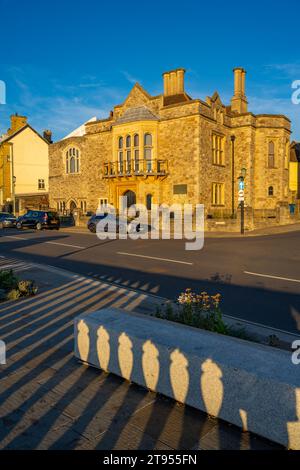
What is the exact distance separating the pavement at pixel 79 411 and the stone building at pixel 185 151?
26937mm

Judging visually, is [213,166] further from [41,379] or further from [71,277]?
[41,379]

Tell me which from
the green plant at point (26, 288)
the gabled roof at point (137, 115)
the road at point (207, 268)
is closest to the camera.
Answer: the road at point (207, 268)

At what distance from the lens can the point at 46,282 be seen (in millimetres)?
10250

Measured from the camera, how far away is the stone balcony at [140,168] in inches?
1281

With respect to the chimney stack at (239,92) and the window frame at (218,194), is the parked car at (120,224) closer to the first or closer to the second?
the window frame at (218,194)

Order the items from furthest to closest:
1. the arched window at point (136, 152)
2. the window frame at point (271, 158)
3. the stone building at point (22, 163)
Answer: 1. the stone building at point (22, 163)
2. the window frame at point (271, 158)
3. the arched window at point (136, 152)

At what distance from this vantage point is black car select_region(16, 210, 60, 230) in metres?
30.9

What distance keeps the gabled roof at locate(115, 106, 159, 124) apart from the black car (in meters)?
10.7

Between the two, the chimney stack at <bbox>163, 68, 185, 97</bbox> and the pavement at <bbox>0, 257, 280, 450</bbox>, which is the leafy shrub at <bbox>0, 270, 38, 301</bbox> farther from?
the chimney stack at <bbox>163, 68, 185, 97</bbox>

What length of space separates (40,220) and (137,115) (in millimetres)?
12423

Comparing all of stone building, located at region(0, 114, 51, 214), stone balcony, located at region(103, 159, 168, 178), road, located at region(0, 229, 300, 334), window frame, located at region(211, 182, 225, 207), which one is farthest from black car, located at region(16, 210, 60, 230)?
stone building, located at region(0, 114, 51, 214)

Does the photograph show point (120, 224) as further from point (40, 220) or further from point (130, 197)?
point (130, 197)

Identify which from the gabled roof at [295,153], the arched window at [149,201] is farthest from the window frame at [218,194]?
the gabled roof at [295,153]

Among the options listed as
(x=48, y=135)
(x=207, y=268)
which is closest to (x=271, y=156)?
(x=207, y=268)
